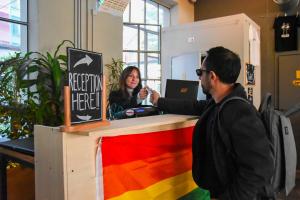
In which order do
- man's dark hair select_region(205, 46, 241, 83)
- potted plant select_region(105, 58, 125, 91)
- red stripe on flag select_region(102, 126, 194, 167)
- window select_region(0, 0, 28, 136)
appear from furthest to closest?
potted plant select_region(105, 58, 125, 91), window select_region(0, 0, 28, 136), man's dark hair select_region(205, 46, 241, 83), red stripe on flag select_region(102, 126, 194, 167)

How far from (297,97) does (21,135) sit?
383 centimetres

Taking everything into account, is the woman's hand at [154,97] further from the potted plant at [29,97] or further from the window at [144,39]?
the window at [144,39]

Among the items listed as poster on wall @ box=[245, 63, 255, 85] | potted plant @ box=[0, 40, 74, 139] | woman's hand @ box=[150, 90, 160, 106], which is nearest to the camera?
woman's hand @ box=[150, 90, 160, 106]

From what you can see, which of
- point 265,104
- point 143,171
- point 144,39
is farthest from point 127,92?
point 144,39

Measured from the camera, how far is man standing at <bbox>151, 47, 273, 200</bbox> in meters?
1.12

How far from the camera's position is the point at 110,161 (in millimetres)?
1182

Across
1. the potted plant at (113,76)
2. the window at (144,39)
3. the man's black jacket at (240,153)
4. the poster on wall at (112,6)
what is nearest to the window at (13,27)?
the poster on wall at (112,6)

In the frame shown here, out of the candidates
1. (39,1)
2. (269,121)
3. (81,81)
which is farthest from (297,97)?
(81,81)

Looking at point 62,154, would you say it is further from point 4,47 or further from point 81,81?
point 4,47

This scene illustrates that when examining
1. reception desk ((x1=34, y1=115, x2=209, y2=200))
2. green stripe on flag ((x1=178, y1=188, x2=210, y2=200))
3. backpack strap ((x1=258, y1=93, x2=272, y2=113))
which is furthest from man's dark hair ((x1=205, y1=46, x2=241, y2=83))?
green stripe on flag ((x1=178, y1=188, x2=210, y2=200))

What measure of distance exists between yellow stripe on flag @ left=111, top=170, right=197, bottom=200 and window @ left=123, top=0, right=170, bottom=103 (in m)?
2.78

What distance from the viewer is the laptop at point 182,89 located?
1.94 m

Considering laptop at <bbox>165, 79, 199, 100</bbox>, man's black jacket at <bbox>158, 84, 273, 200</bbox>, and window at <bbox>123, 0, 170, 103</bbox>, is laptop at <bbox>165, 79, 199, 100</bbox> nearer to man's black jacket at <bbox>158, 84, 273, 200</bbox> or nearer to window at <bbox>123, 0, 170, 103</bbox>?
man's black jacket at <bbox>158, 84, 273, 200</bbox>

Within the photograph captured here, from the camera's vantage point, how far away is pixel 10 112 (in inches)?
90.6
